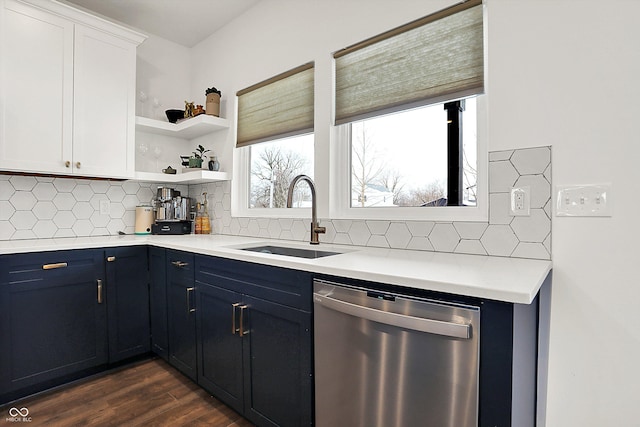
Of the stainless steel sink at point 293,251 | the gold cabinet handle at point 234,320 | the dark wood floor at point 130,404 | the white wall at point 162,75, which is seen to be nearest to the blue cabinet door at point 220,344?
the gold cabinet handle at point 234,320

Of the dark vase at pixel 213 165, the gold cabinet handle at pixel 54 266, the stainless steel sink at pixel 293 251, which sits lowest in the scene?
the gold cabinet handle at pixel 54 266

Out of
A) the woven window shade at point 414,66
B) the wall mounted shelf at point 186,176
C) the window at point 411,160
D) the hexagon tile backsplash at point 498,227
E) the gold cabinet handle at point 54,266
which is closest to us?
the hexagon tile backsplash at point 498,227

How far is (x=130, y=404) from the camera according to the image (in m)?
→ 1.92

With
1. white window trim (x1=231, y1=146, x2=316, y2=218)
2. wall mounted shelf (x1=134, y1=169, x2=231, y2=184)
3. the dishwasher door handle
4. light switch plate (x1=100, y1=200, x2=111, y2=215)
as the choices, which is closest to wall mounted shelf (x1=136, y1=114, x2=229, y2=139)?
white window trim (x1=231, y1=146, x2=316, y2=218)

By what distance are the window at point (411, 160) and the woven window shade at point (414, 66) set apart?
112 millimetres

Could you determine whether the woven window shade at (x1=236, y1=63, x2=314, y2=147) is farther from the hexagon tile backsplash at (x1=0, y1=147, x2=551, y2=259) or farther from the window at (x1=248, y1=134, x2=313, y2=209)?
the hexagon tile backsplash at (x1=0, y1=147, x2=551, y2=259)

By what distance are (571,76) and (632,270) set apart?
0.74m

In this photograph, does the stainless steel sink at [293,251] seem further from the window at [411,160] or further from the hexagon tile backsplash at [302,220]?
the window at [411,160]

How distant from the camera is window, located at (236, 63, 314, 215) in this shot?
2293 millimetres

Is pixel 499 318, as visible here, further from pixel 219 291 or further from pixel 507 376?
pixel 219 291

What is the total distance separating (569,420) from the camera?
1283 millimetres

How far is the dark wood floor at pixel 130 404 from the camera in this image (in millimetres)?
1769

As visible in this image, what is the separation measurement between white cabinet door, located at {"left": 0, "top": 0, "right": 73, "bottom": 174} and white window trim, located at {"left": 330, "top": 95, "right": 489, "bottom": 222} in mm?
1813

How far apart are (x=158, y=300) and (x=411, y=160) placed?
6.32 feet
